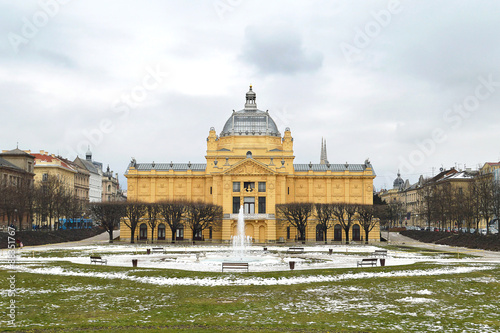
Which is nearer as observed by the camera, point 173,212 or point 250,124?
point 173,212

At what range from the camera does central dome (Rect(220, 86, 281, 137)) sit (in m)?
115

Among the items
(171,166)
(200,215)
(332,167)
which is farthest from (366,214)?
(171,166)

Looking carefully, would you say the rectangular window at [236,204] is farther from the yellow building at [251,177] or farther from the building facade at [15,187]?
the building facade at [15,187]

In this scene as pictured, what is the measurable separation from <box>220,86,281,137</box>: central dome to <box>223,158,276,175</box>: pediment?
10192 mm

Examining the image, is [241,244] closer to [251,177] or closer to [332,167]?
[251,177]

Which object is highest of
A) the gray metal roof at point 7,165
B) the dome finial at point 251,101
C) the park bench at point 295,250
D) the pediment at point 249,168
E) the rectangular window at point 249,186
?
the dome finial at point 251,101

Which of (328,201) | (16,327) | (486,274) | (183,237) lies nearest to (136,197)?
(183,237)

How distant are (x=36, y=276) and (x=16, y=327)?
16032 mm

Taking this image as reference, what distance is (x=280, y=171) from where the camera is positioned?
109m

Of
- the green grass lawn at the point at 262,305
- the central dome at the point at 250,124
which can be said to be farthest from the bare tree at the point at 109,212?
the green grass lawn at the point at 262,305

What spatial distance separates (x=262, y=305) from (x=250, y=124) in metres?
91.8

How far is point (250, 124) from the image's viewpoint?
115562mm

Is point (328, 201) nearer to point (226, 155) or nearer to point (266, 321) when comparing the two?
point (226, 155)

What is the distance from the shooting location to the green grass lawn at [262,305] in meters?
20.6
